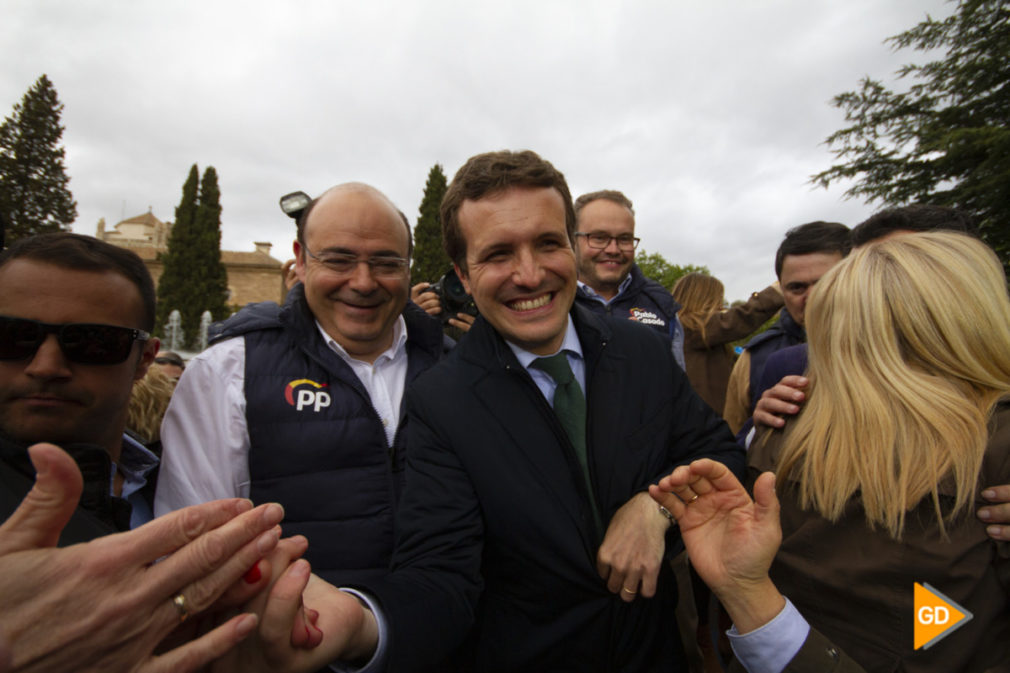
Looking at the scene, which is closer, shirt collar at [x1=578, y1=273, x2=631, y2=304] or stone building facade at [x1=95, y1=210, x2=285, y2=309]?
shirt collar at [x1=578, y1=273, x2=631, y2=304]

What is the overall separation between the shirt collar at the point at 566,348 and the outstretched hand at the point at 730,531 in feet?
2.19

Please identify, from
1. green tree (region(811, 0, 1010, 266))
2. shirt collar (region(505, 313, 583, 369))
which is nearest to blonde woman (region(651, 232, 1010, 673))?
shirt collar (region(505, 313, 583, 369))

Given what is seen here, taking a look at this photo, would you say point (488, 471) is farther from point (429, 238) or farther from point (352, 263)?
point (429, 238)

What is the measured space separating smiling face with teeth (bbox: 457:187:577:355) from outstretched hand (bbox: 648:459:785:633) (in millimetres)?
688

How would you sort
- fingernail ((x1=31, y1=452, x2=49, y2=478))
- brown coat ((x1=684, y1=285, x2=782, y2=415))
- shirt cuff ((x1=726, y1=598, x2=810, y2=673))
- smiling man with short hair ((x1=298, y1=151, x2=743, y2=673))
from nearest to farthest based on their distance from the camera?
fingernail ((x1=31, y1=452, x2=49, y2=478)) → shirt cuff ((x1=726, y1=598, x2=810, y2=673)) → smiling man with short hair ((x1=298, y1=151, x2=743, y2=673)) → brown coat ((x1=684, y1=285, x2=782, y2=415))

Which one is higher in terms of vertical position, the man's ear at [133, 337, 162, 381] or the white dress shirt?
the man's ear at [133, 337, 162, 381]

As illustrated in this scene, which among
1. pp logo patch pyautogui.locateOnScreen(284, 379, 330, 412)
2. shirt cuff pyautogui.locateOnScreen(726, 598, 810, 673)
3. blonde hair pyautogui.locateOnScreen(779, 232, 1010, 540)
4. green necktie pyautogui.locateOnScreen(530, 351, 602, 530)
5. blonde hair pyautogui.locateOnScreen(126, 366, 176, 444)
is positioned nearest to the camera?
shirt cuff pyautogui.locateOnScreen(726, 598, 810, 673)

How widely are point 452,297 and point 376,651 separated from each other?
1.72 meters

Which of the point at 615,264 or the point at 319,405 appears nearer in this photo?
the point at 319,405

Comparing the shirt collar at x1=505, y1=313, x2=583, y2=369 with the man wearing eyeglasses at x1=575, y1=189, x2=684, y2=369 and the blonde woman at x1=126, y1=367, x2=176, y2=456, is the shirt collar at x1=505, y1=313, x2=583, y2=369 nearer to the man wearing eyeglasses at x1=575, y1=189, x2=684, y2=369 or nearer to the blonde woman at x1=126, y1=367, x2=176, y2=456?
the blonde woman at x1=126, y1=367, x2=176, y2=456

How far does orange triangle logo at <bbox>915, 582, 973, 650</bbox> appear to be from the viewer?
4.17 feet

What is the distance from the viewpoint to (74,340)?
149cm


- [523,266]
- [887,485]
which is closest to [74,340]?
[523,266]

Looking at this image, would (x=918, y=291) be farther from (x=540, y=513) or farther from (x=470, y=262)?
(x=470, y=262)
